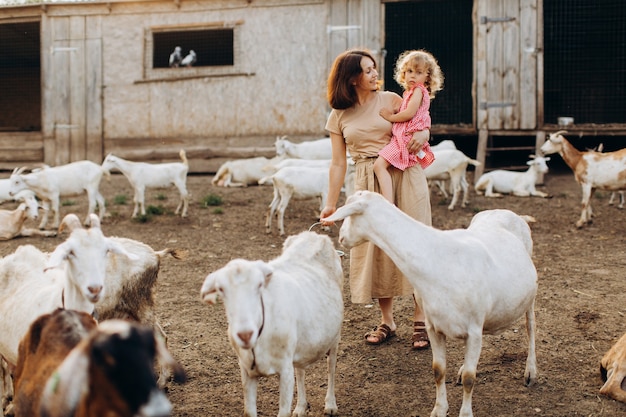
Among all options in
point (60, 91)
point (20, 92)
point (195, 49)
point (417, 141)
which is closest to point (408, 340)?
point (417, 141)

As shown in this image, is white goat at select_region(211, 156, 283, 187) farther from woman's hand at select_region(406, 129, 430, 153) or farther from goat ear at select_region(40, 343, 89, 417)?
goat ear at select_region(40, 343, 89, 417)

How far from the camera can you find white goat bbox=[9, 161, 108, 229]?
10445 millimetres

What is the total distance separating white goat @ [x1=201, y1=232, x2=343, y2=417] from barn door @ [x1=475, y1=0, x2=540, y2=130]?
9.78m

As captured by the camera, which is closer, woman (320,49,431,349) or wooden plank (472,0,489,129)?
woman (320,49,431,349)

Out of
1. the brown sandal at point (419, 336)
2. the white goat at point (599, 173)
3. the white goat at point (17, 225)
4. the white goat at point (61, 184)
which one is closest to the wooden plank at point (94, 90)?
the white goat at point (61, 184)

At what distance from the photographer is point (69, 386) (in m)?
2.13

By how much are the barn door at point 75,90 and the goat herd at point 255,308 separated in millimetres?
10599

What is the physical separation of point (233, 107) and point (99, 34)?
3.43 metres

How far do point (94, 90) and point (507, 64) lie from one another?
8.86 metres

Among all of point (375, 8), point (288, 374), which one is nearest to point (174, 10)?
point (375, 8)

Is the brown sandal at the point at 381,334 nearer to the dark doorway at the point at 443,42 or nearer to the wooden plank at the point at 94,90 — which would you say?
the wooden plank at the point at 94,90

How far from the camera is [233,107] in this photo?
14102mm

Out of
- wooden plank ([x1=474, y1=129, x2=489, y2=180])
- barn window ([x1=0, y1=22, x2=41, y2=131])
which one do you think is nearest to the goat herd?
wooden plank ([x1=474, y1=129, x2=489, y2=180])

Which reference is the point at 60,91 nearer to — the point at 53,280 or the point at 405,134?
the point at 53,280
